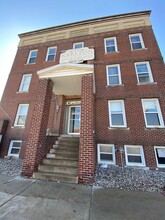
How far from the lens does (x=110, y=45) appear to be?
10.3m

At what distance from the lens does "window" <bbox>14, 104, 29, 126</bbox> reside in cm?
900

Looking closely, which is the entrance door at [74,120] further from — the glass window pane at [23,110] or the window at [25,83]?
the window at [25,83]

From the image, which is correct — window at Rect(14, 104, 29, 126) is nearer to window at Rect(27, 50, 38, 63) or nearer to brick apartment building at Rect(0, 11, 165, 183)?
brick apartment building at Rect(0, 11, 165, 183)

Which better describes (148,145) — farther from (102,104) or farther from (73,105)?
(73,105)

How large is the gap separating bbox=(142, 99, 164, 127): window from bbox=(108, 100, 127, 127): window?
1349 mm

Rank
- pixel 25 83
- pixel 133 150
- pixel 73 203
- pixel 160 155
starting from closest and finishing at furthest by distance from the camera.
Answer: pixel 73 203, pixel 160 155, pixel 133 150, pixel 25 83

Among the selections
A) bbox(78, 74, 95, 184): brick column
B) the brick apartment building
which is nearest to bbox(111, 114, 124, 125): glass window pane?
the brick apartment building

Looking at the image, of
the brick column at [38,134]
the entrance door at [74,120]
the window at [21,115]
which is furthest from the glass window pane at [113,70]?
the window at [21,115]

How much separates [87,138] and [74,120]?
408cm

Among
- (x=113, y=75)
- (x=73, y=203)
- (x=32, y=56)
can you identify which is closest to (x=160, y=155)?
(x=73, y=203)

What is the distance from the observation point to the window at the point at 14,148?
26.8ft

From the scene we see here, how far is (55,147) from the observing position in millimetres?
6152

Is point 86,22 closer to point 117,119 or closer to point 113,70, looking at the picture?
point 113,70

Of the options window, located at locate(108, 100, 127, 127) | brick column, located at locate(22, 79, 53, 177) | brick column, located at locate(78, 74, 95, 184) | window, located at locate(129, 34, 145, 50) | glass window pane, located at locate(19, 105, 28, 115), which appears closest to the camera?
brick column, located at locate(78, 74, 95, 184)
